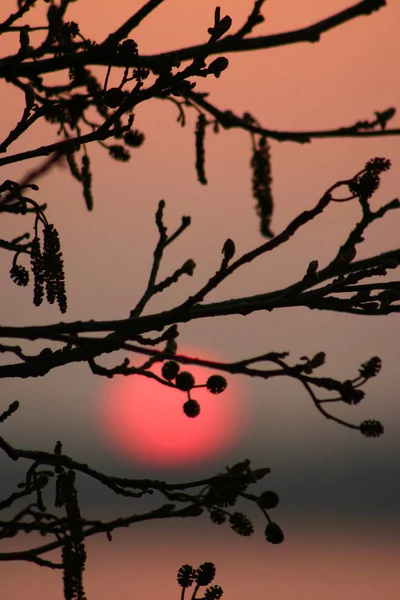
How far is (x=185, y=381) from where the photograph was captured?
3809 millimetres

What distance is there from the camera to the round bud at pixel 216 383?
3.75 meters

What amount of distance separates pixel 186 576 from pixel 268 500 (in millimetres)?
495

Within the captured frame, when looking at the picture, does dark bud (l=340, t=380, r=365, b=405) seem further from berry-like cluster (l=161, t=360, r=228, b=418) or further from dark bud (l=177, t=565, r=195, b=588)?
dark bud (l=177, t=565, r=195, b=588)

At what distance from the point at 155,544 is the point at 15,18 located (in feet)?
371

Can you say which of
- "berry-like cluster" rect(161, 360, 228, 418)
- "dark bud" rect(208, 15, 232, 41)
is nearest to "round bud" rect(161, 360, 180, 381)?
"berry-like cluster" rect(161, 360, 228, 418)

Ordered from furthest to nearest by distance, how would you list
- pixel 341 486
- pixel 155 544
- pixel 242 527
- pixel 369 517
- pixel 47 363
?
1. pixel 341 486
2. pixel 369 517
3. pixel 155 544
4. pixel 47 363
5. pixel 242 527

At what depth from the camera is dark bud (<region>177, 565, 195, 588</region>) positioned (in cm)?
436

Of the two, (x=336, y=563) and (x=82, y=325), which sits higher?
(x=336, y=563)

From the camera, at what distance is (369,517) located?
14562cm

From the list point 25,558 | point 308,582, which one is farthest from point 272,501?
point 308,582

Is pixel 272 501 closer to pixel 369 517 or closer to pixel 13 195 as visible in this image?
pixel 13 195

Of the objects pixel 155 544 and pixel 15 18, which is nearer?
pixel 15 18

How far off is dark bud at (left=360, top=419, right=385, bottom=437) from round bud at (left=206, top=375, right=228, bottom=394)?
0.56m

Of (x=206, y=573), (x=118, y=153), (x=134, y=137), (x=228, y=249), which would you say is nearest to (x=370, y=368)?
(x=228, y=249)
